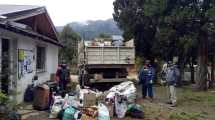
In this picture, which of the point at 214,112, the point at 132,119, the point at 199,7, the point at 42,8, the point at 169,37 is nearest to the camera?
the point at 132,119

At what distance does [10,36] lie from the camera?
14672 mm

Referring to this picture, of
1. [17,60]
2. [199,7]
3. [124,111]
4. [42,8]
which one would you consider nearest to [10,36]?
[17,60]

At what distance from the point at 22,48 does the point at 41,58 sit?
4919 millimetres

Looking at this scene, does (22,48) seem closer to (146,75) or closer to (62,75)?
(62,75)

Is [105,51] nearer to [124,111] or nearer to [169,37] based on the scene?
[169,37]

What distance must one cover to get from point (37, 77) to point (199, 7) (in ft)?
32.0

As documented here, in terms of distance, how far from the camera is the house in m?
12.1

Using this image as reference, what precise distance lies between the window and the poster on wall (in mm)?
2554

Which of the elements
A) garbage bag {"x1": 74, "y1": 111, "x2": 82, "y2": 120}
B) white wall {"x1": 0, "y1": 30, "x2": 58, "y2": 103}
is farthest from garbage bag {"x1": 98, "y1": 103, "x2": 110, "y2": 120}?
white wall {"x1": 0, "y1": 30, "x2": 58, "y2": 103}

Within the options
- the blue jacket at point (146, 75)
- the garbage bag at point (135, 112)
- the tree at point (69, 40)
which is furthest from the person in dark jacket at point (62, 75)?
the tree at point (69, 40)

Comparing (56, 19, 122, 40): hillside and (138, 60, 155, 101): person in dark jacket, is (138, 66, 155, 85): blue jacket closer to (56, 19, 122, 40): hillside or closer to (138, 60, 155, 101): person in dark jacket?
(138, 60, 155, 101): person in dark jacket

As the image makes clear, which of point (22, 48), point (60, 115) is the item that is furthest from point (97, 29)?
point (60, 115)

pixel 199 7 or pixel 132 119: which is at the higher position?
pixel 199 7

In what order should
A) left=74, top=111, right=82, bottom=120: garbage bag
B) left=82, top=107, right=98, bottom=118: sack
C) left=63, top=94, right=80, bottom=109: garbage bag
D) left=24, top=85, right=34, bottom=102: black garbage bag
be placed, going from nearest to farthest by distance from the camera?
left=74, top=111, right=82, bottom=120: garbage bag
left=82, top=107, right=98, bottom=118: sack
left=63, top=94, right=80, bottom=109: garbage bag
left=24, top=85, right=34, bottom=102: black garbage bag
